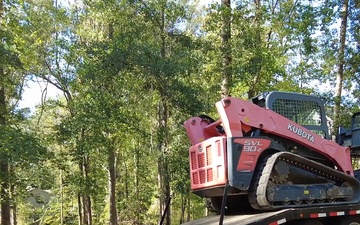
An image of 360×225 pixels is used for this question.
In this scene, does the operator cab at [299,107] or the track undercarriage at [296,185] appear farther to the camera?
the operator cab at [299,107]

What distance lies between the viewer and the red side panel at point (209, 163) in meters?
5.88

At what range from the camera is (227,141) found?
5.77m

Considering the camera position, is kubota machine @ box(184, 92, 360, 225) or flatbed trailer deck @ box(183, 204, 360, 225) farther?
kubota machine @ box(184, 92, 360, 225)

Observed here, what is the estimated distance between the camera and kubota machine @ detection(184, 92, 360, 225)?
18.8 feet

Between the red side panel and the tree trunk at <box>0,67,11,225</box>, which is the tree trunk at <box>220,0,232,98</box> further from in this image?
the tree trunk at <box>0,67,11,225</box>

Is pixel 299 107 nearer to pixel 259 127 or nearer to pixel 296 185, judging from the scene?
pixel 259 127

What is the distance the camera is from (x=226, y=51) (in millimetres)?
12242

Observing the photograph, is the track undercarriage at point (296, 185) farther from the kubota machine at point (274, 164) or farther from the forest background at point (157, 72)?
the forest background at point (157, 72)

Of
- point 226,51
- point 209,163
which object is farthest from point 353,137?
point 226,51

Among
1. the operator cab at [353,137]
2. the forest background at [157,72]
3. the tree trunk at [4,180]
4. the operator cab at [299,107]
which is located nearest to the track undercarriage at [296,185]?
the operator cab at [299,107]

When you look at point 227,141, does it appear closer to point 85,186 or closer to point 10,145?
point 10,145

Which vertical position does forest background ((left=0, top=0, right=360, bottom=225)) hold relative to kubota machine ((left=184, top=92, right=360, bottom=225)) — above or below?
above

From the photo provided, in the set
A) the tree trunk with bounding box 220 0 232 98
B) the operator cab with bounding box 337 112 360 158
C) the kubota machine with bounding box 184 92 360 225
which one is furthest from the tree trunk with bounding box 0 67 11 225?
the operator cab with bounding box 337 112 360 158

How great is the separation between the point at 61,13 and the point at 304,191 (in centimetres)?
1292
